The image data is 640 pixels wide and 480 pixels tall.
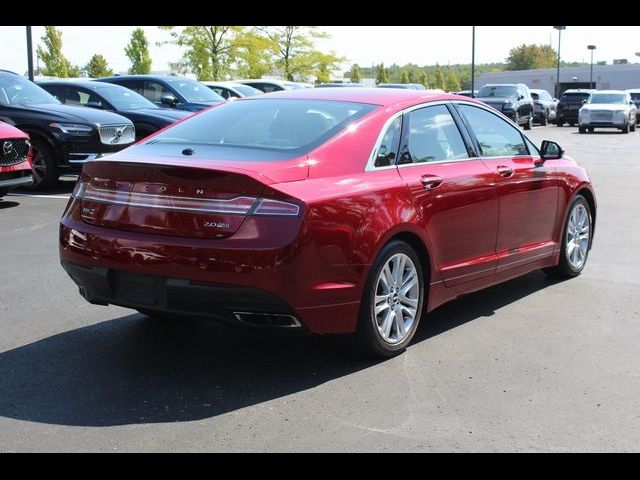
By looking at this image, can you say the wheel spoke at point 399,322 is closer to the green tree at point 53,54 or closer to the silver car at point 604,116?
the silver car at point 604,116

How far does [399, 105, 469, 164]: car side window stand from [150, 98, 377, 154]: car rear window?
1.06 ft

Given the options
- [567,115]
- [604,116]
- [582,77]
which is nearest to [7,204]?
[604,116]

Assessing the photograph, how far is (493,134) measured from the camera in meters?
6.43

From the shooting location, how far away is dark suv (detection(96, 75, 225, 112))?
1754 centimetres

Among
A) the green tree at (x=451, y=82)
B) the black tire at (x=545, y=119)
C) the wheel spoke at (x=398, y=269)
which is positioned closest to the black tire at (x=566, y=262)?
the wheel spoke at (x=398, y=269)

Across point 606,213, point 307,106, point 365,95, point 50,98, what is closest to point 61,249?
point 307,106

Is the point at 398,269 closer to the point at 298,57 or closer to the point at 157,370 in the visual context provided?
the point at 157,370

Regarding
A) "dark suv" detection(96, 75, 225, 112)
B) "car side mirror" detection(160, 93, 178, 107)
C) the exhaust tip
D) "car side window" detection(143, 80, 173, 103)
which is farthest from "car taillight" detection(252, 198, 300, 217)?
"car side window" detection(143, 80, 173, 103)

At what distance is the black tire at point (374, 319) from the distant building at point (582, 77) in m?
95.2

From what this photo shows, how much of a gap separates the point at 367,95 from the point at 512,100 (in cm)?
2818

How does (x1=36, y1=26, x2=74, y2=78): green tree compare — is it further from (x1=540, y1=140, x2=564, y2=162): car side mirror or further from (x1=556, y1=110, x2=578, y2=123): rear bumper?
(x1=540, y1=140, x2=564, y2=162): car side mirror

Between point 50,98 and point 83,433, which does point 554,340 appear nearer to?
point 83,433

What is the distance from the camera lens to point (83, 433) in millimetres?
3949
